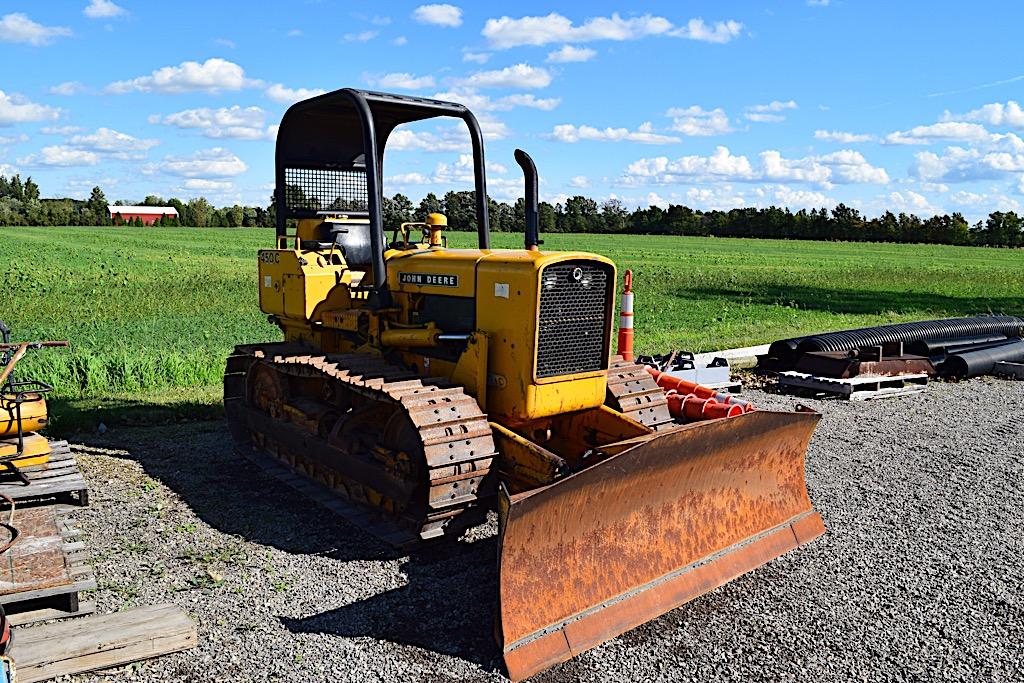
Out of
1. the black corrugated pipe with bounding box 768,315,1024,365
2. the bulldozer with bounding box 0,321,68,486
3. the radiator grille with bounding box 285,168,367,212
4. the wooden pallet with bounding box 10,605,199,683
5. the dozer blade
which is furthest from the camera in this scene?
Answer: the black corrugated pipe with bounding box 768,315,1024,365

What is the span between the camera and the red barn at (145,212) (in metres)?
83.5

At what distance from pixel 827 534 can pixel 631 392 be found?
1.71m

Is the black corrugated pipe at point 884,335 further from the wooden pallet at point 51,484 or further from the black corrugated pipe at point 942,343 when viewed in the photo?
the wooden pallet at point 51,484

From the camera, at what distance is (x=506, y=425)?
6.28m

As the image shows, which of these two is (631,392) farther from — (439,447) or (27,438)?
(27,438)

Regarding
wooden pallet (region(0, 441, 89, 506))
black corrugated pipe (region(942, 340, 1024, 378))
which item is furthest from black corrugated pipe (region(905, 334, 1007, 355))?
wooden pallet (region(0, 441, 89, 506))

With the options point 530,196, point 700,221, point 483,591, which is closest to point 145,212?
point 700,221

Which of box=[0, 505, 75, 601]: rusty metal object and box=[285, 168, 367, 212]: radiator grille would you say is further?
box=[285, 168, 367, 212]: radiator grille

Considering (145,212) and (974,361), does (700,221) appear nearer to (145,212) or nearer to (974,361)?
(145,212)

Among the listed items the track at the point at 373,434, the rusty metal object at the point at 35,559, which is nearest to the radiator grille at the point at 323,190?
the track at the point at 373,434

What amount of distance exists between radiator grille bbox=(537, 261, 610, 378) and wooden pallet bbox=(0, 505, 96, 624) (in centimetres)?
301

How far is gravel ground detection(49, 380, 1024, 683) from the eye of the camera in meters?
4.39

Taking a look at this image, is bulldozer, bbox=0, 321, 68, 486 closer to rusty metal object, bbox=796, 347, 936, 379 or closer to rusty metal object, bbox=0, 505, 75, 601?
rusty metal object, bbox=0, 505, 75, 601

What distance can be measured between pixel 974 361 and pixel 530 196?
9.14 m
